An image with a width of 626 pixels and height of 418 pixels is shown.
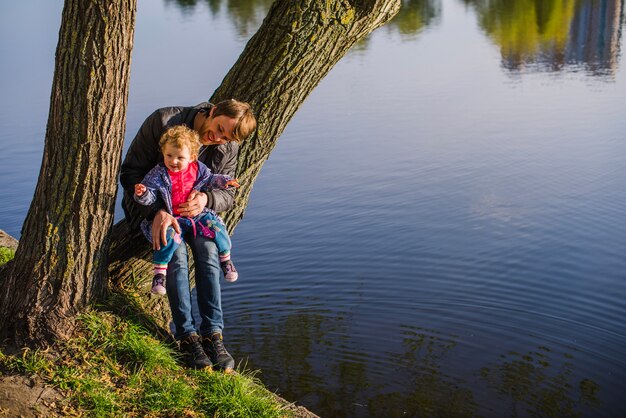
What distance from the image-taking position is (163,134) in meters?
4.37

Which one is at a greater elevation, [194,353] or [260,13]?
[260,13]

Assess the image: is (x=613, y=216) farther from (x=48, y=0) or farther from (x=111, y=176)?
(x=48, y=0)

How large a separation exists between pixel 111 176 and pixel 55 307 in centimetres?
72

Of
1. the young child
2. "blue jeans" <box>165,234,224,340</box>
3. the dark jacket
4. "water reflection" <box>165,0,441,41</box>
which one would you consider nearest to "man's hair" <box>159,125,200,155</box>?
the young child

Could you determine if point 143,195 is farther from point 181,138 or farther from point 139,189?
point 181,138

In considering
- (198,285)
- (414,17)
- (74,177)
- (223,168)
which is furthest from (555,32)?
(74,177)

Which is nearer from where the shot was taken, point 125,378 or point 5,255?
point 125,378

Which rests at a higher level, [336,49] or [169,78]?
[336,49]

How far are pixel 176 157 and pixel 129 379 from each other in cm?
113

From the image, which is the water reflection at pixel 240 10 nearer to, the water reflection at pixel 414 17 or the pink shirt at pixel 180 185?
the water reflection at pixel 414 17

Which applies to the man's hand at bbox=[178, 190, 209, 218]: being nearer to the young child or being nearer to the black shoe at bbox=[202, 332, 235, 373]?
the young child

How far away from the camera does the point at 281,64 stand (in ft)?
15.3

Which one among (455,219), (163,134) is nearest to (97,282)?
(163,134)

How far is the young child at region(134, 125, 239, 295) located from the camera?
4.31 meters
